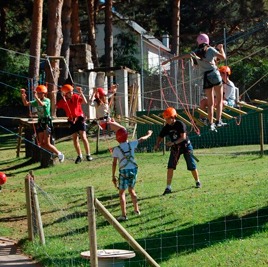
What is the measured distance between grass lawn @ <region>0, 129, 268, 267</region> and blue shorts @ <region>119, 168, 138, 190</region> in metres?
0.69

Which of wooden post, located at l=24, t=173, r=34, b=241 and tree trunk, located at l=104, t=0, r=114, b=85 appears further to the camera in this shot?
tree trunk, located at l=104, t=0, r=114, b=85

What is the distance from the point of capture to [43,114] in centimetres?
1727

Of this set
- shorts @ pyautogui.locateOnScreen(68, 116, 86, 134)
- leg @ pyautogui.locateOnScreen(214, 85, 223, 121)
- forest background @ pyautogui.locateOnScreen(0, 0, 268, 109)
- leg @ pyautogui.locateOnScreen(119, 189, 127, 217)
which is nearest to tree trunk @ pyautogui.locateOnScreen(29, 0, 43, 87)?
forest background @ pyautogui.locateOnScreen(0, 0, 268, 109)

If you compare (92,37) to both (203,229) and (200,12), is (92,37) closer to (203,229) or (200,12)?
(200,12)

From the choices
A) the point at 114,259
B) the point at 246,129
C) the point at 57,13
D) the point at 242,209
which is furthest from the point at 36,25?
the point at 114,259

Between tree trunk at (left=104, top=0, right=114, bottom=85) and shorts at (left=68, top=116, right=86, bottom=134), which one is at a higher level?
tree trunk at (left=104, top=0, right=114, bottom=85)

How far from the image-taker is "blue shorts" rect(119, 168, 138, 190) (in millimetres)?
14961

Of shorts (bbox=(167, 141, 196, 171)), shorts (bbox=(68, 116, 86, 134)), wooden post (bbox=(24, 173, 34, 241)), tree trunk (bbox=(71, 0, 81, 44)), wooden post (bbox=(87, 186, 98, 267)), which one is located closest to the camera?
wooden post (bbox=(87, 186, 98, 267))

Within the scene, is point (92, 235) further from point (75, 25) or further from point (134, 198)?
point (75, 25)

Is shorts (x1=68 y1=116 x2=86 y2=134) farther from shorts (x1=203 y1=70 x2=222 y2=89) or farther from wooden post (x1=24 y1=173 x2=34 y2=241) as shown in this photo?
shorts (x1=203 y1=70 x2=222 y2=89)

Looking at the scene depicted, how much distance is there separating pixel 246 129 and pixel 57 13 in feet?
25.4

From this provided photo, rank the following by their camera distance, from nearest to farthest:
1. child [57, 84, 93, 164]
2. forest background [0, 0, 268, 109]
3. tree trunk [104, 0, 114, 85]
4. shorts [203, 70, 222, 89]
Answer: shorts [203, 70, 222, 89]
child [57, 84, 93, 164]
tree trunk [104, 0, 114, 85]
forest background [0, 0, 268, 109]

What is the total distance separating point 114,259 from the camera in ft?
31.3

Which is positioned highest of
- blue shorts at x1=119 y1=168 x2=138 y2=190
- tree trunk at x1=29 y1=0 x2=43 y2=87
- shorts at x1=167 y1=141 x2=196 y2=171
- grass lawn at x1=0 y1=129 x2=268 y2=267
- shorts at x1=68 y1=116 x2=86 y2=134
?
tree trunk at x1=29 y1=0 x2=43 y2=87
